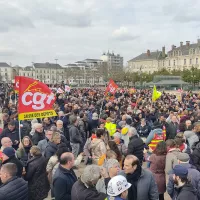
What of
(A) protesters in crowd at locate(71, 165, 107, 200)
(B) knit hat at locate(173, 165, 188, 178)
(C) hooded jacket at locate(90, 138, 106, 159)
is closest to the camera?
(A) protesters in crowd at locate(71, 165, 107, 200)

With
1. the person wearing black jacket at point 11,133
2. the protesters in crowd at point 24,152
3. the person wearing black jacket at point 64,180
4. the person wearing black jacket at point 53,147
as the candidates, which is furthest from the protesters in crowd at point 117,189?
the person wearing black jacket at point 11,133

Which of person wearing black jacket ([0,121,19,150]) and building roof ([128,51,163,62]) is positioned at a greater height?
building roof ([128,51,163,62])

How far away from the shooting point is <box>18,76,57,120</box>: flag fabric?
586cm

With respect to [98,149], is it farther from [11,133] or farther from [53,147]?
[11,133]

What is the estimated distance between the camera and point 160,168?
479cm

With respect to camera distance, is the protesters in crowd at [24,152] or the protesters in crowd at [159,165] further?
the protesters in crowd at [24,152]

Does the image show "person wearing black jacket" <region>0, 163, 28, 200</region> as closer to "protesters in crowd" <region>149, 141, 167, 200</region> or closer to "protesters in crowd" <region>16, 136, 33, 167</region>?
"protesters in crowd" <region>16, 136, 33, 167</region>

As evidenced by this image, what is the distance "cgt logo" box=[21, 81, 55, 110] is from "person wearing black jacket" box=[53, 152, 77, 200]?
8.23ft

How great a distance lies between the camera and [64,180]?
362cm

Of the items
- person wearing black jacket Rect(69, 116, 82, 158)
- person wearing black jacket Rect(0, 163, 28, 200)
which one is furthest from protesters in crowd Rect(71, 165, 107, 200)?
person wearing black jacket Rect(69, 116, 82, 158)

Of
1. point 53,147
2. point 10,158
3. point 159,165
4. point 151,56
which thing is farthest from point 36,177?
point 151,56

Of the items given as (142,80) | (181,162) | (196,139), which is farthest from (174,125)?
(142,80)

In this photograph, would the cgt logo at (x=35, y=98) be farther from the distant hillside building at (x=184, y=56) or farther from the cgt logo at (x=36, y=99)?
the distant hillside building at (x=184, y=56)

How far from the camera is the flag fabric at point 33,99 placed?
586 cm
